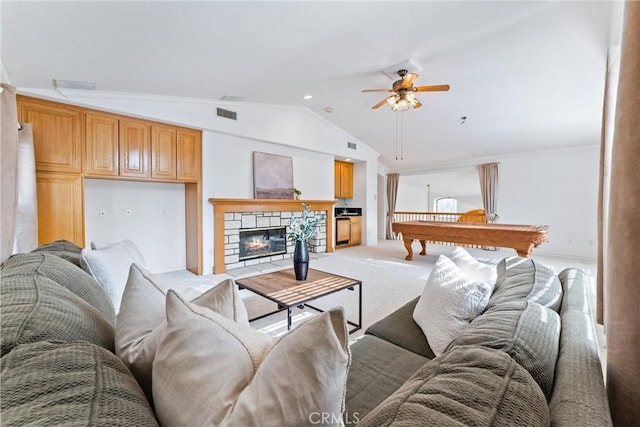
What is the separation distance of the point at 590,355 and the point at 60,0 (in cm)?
335

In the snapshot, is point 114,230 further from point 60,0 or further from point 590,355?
point 590,355

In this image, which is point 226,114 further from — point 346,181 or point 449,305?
point 449,305

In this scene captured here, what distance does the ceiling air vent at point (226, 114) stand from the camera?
4.50m

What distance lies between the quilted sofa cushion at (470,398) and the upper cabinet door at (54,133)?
4294 mm

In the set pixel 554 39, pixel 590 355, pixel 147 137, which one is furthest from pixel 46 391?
pixel 554 39

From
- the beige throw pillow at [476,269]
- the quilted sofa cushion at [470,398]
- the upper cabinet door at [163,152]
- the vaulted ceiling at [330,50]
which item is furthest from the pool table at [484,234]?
the quilted sofa cushion at [470,398]

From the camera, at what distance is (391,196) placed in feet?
28.3

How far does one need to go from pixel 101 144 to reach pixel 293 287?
3.26 metres

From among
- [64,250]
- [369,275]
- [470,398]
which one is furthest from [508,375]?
[369,275]

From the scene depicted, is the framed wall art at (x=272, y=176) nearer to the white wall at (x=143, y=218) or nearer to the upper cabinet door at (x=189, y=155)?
the upper cabinet door at (x=189, y=155)

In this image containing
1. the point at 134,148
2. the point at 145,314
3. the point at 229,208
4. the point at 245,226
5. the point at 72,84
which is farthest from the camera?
the point at 245,226

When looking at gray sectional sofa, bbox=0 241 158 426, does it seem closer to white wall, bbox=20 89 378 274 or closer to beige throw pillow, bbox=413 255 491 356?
beige throw pillow, bbox=413 255 491 356

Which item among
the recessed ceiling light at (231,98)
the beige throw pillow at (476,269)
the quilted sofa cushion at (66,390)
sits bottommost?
the beige throw pillow at (476,269)

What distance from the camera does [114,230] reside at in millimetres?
4008
